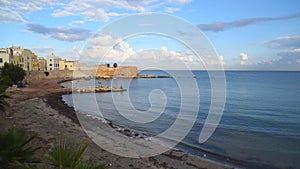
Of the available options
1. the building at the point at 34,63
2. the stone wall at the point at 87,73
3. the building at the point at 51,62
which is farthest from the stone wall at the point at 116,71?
the building at the point at 34,63

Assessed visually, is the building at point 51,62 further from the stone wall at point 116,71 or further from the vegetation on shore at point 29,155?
the vegetation on shore at point 29,155

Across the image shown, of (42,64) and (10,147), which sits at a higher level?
(42,64)

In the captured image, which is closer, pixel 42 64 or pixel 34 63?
pixel 34 63

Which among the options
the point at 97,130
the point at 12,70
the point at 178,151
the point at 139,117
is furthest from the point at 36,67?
A: the point at 178,151

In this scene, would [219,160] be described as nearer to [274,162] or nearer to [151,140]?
[274,162]

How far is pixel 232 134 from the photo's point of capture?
63.7 feet

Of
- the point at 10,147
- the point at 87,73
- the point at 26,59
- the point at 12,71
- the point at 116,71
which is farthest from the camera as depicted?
the point at 116,71

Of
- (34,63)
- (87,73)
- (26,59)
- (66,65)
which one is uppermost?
(26,59)

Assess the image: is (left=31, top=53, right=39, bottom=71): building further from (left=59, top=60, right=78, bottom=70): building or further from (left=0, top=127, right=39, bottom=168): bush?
(left=0, top=127, right=39, bottom=168): bush

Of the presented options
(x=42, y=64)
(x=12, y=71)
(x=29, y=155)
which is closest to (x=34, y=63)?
(x=42, y=64)

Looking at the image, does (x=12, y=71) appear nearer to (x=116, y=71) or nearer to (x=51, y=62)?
(x=51, y=62)

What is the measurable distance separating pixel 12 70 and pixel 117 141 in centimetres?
3824

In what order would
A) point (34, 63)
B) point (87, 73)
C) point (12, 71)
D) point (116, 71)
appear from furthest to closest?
point (116, 71)
point (87, 73)
point (34, 63)
point (12, 71)

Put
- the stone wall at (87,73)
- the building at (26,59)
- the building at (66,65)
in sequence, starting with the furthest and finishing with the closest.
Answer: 1. the building at (66,65)
2. the stone wall at (87,73)
3. the building at (26,59)
